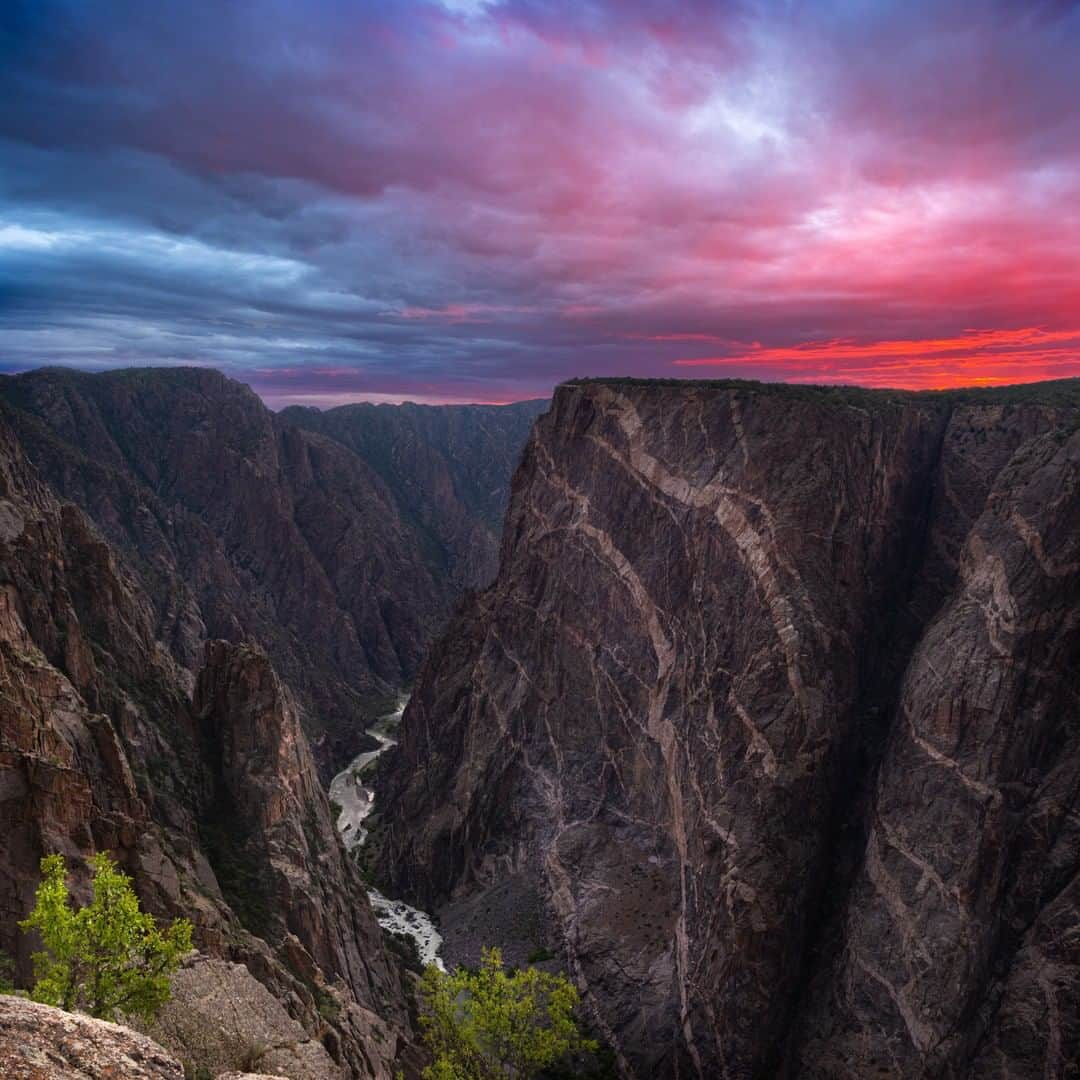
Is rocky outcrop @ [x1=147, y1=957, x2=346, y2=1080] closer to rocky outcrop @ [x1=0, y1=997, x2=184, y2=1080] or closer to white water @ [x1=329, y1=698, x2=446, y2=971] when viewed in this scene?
rocky outcrop @ [x1=0, y1=997, x2=184, y2=1080]

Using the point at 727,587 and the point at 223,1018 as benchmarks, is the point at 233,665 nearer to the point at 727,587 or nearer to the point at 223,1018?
the point at 223,1018

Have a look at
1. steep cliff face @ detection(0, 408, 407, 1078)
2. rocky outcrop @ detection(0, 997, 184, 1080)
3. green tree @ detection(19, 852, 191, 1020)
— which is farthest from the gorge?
rocky outcrop @ detection(0, 997, 184, 1080)

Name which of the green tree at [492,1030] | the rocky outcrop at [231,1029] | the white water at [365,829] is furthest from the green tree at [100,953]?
the white water at [365,829]

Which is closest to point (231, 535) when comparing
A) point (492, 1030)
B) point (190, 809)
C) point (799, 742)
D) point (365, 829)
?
point (365, 829)

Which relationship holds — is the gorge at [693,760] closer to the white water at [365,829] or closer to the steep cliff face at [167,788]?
the steep cliff face at [167,788]

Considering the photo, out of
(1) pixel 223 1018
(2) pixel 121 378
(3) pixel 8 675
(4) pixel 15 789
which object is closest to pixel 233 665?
(3) pixel 8 675

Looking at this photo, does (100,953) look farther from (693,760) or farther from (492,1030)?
(693,760)
